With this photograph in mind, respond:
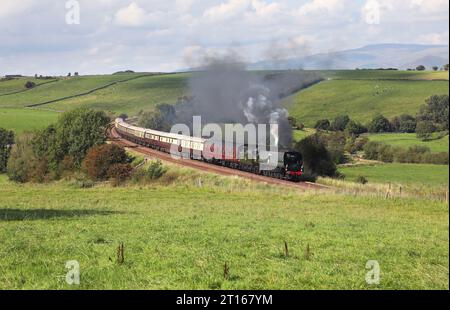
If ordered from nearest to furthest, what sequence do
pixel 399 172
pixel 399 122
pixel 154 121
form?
pixel 399 172, pixel 154 121, pixel 399 122

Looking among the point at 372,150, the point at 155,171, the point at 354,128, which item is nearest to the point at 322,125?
the point at 354,128

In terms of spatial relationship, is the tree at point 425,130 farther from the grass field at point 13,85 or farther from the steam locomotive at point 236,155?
the grass field at point 13,85

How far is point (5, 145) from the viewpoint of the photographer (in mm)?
87500

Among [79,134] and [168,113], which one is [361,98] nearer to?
[168,113]

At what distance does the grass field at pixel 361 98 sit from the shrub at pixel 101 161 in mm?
60680

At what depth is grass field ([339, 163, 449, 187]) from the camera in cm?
6153

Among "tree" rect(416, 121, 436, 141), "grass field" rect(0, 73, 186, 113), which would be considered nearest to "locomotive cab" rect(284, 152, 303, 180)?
"tree" rect(416, 121, 436, 141)

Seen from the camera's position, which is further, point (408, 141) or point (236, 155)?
point (408, 141)

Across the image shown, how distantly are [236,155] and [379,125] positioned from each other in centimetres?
6837

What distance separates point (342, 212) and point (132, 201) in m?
13.4

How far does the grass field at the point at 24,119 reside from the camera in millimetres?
94625

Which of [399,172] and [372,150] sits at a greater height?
[372,150]

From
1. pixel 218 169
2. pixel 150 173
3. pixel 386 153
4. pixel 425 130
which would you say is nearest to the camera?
pixel 218 169

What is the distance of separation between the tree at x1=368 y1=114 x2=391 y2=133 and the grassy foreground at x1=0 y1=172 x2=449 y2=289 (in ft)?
261
